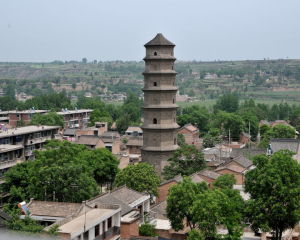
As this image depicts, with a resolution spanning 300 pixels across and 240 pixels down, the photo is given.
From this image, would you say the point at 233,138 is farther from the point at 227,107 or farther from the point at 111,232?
the point at 111,232

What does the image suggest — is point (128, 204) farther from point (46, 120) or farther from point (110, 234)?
point (46, 120)

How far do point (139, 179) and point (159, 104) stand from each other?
10374 mm

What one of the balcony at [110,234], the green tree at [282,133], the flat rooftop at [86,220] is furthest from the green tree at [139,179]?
the green tree at [282,133]

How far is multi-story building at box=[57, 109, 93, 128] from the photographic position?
272 feet

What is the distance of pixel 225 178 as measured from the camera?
32.3m

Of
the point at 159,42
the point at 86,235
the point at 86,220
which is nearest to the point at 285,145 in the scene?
the point at 159,42

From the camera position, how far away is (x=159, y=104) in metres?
41.5

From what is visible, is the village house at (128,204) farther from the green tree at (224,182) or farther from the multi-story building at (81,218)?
the green tree at (224,182)

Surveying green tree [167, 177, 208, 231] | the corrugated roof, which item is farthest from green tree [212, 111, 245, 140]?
green tree [167, 177, 208, 231]

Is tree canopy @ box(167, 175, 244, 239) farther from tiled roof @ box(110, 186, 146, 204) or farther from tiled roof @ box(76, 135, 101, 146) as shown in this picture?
tiled roof @ box(76, 135, 101, 146)

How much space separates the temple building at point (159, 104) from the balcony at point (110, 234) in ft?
58.9

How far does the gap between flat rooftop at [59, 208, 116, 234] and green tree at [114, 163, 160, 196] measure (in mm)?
8815

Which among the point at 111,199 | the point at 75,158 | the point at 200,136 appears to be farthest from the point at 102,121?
the point at 111,199

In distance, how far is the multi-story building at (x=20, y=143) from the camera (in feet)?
130
